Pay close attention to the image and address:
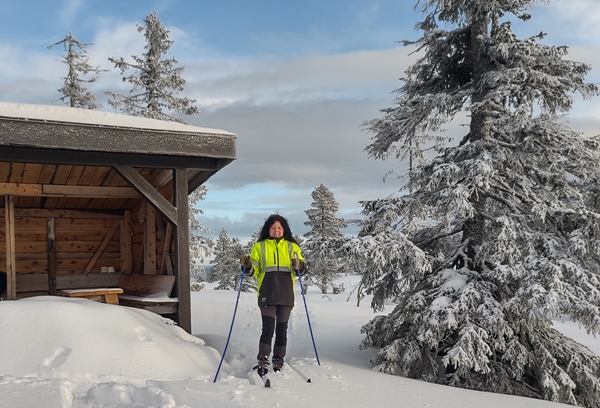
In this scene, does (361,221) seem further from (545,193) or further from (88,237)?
(88,237)

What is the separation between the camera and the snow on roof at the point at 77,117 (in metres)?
5.98

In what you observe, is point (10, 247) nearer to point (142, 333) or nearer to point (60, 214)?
point (60, 214)

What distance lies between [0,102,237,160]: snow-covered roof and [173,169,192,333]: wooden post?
562 mm

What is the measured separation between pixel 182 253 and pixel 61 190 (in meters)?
3.61

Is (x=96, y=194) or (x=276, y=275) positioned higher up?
(x=96, y=194)

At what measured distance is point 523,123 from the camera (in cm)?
662

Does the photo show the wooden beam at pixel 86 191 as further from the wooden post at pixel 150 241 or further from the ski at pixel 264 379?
the ski at pixel 264 379

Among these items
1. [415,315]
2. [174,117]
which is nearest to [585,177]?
[415,315]

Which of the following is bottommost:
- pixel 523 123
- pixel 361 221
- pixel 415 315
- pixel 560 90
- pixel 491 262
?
pixel 415 315

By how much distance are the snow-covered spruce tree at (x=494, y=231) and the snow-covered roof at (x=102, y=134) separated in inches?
99.5

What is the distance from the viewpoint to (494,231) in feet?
21.5

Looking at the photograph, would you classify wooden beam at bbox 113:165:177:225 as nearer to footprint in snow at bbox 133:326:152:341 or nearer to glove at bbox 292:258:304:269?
footprint in snow at bbox 133:326:152:341

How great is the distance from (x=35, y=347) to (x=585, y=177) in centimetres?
715

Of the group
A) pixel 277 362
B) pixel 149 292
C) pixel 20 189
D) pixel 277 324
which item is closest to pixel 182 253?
pixel 277 324
